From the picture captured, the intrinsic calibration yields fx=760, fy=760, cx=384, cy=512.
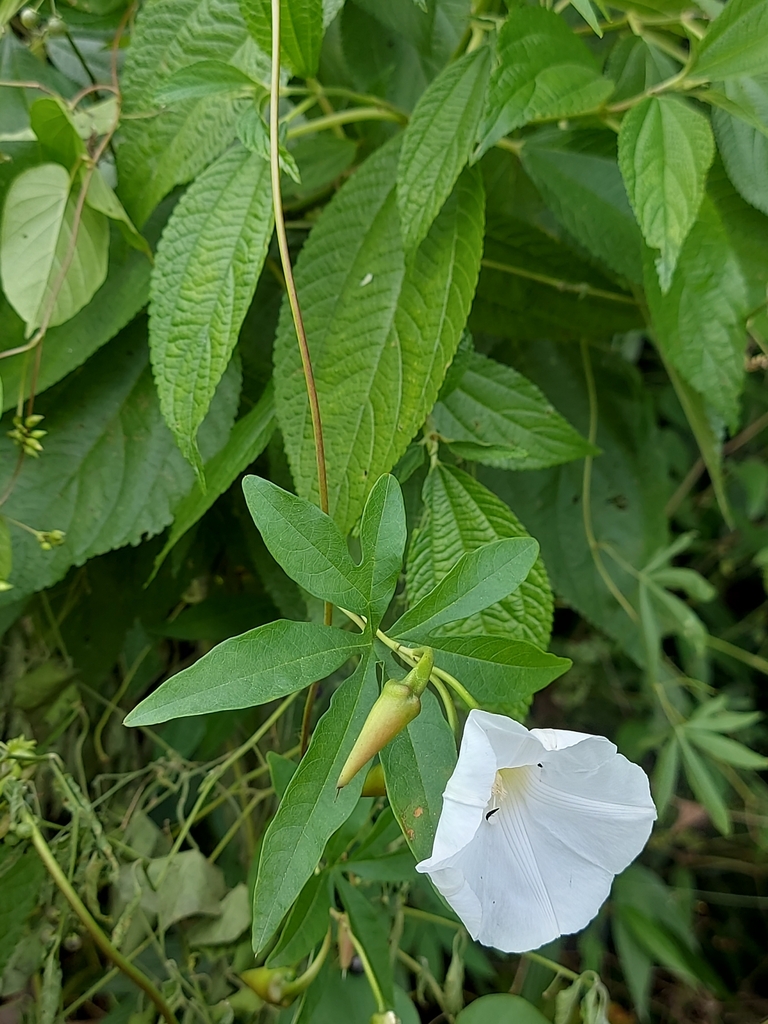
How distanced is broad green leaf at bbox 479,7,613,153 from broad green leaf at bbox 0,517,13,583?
1.18 feet

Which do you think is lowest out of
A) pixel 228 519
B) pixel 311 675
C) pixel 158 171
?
pixel 228 519

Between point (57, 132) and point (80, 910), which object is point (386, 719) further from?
point (57, 132)

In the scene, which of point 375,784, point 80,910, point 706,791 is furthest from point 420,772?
point 706,791

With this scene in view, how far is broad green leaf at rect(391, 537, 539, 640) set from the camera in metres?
0.34

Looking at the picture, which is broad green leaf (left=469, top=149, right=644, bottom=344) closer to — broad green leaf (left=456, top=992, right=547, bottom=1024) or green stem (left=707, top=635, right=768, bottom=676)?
broad green leaf (left=456, top=992, right=547, bottom=1024)

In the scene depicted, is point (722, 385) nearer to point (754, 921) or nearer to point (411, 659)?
point (411, 659)

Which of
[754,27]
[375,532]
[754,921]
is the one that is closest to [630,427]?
[754,27]

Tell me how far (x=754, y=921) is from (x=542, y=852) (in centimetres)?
119

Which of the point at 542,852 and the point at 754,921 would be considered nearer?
the point at 542,852

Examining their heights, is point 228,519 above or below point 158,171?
below

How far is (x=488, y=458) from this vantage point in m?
0.48

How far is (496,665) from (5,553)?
1.03 ft

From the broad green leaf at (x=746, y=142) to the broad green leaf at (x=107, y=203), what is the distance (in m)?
0.38

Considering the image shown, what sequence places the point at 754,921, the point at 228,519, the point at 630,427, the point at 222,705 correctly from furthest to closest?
the point at 754,921, the point at 630,427, the point at 228,519, the point at 222,705
